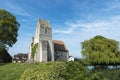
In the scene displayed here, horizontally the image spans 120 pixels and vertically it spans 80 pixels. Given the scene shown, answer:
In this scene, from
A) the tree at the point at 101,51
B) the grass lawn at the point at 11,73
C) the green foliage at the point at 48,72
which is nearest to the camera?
the green foliage at the point at 48,72

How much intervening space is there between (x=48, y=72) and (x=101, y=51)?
42.2 meters

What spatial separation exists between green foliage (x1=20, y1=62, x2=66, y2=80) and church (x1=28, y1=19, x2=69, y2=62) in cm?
5539

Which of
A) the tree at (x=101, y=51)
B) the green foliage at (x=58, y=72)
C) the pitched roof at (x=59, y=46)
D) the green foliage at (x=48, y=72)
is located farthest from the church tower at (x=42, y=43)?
the green foliage at (x=48, y=72)

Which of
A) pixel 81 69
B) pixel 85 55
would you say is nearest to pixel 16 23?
pixel 85 55

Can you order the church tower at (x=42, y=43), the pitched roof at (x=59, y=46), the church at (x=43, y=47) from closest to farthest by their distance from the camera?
the church tower at (x=42, y=43) → the church at (x=43, y=47) → the pitched roof at (x=59, y=46)

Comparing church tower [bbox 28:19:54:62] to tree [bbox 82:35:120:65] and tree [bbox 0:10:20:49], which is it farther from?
tree [bbox 82:35:120:65]

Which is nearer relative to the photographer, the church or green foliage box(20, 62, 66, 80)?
green foliage box(20, 62, 66, 80)

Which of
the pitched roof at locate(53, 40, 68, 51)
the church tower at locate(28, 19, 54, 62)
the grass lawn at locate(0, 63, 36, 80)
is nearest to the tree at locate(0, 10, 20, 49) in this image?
the church tower at locate(28, 19, 54, 62)

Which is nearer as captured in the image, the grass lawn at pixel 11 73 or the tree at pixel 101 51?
the grass lawn at pixel 11 73

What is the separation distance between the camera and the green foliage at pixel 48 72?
23.0 feet

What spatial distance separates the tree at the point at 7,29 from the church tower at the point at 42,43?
16096mm

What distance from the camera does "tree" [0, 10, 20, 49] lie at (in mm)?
46844

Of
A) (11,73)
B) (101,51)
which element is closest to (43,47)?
(101,51)

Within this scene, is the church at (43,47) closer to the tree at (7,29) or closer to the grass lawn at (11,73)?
the tree at (7,29)
